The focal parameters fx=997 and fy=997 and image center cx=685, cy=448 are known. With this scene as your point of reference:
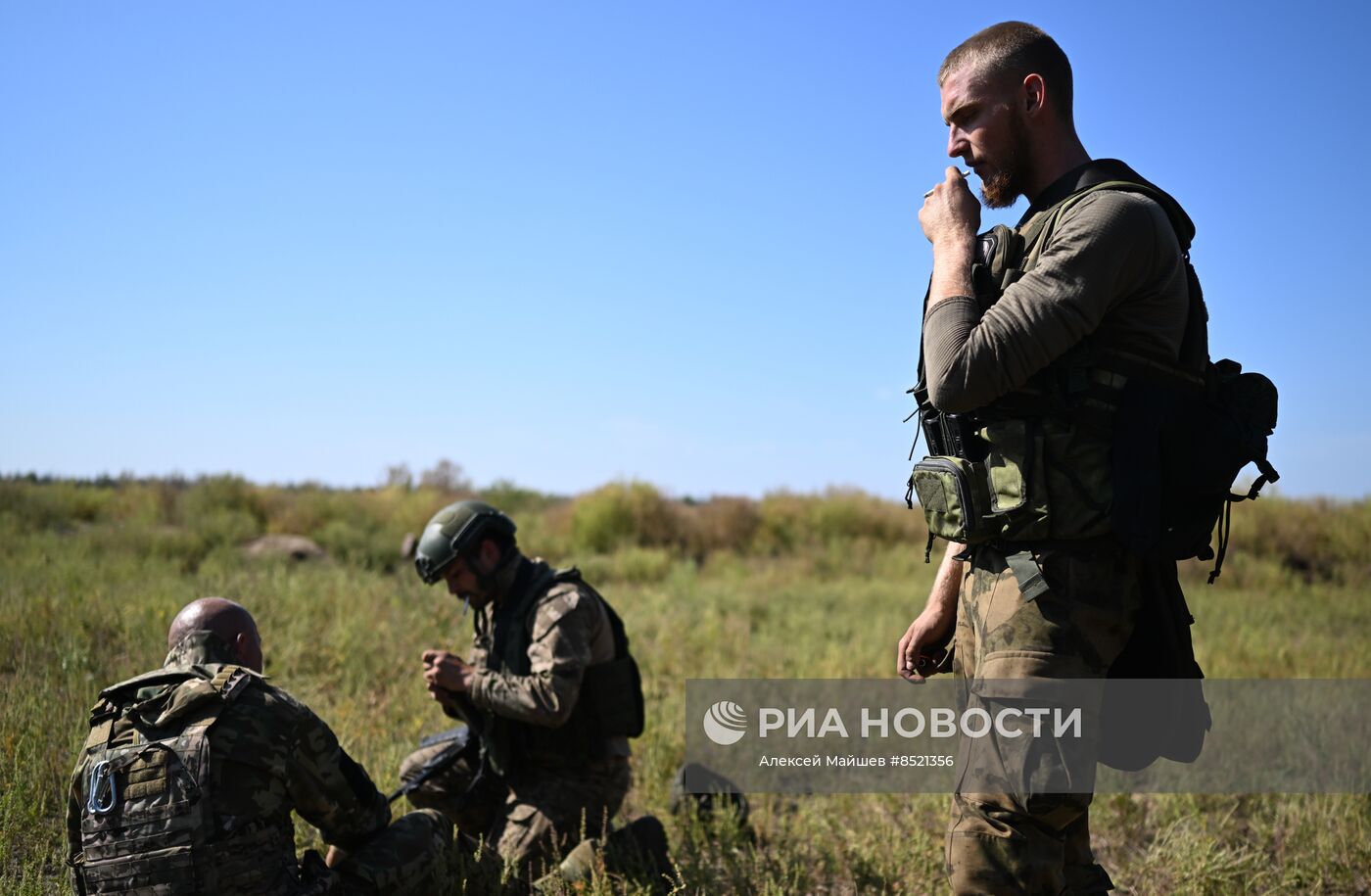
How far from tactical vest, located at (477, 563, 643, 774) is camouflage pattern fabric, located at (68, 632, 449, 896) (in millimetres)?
1335

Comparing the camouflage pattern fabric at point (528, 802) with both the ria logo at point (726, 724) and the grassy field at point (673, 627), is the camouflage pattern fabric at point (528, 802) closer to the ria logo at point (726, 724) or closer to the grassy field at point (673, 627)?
the grassy field at point (673, 627)

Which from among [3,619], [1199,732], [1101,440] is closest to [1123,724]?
[1199,732]

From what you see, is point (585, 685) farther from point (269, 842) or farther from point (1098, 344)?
point (1098, 344)

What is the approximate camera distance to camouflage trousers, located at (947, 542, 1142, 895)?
2244 mm

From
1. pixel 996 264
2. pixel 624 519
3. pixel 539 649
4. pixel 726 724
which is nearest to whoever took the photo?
pixel 996 264

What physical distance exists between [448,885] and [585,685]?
110cm

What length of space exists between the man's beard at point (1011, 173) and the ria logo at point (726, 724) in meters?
4.40

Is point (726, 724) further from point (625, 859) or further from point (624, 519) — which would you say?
point (624, 519)

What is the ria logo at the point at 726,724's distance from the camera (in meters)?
6.42

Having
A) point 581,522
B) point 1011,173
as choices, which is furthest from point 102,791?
point 581,522

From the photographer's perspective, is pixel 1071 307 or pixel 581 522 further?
pixel 581 522

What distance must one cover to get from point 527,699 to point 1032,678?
8.45 ft

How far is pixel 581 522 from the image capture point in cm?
1928

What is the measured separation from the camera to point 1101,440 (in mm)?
2418
